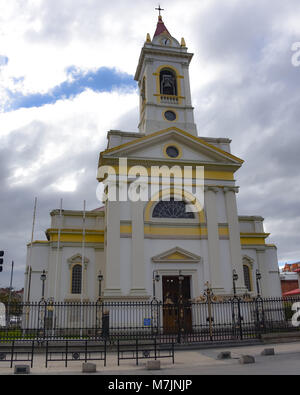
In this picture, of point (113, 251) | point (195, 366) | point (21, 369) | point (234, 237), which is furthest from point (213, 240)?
point (21, 369)

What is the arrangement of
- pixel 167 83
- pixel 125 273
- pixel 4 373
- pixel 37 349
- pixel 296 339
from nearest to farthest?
pixel 4 373, pixel 37 349, pixel 296 339, pixel 125 273, pixel 167 83

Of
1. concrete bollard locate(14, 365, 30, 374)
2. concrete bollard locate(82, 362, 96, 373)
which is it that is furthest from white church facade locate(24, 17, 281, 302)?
concrete bollard locate(14, 365, 30, 374)

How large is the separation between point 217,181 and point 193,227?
4414 mm

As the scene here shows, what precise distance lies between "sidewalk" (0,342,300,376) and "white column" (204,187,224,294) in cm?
920

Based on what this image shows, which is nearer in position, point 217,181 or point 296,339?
point 296,339

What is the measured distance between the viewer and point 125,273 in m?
25.5

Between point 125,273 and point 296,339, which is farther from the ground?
point 125,273

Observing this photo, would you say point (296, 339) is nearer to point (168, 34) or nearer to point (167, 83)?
point (167, 83)

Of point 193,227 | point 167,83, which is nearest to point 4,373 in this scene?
point 193,227

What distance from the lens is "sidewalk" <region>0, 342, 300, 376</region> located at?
11.7 metres

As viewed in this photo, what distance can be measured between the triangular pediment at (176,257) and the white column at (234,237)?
2835 mm

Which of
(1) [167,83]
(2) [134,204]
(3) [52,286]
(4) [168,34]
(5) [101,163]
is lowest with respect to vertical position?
(3) [52,286]

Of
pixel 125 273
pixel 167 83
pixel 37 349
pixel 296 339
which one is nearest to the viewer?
pixel 37 349

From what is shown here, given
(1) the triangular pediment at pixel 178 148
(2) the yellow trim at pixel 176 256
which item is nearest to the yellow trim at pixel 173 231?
(2) the yellow trim at pixel 176 256
